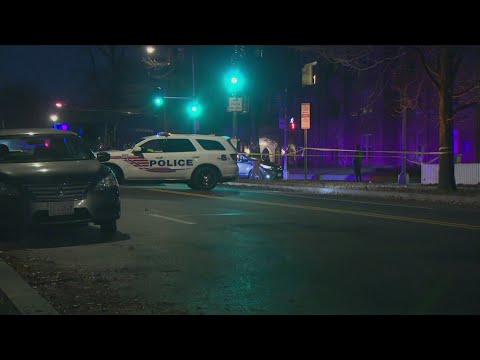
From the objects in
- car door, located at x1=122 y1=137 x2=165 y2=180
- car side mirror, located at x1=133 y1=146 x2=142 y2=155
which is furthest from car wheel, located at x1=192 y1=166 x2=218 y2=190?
car side mirror, located at x1=133 y1=146 x2=142 y2=155

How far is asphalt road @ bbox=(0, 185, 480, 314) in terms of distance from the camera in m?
6.09

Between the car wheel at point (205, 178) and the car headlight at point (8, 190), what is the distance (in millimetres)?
11331

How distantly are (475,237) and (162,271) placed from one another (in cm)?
552

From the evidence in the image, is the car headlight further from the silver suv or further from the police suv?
the police suv

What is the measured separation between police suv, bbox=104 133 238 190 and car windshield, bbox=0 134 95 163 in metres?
8.85

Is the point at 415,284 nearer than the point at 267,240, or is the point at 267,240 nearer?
the point at 415,284

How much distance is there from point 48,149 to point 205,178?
9.88 metres

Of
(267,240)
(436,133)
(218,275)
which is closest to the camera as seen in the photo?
(218,275)

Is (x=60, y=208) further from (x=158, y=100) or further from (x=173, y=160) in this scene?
(x=158, y=100)

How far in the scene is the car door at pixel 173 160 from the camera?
66.1 ft
